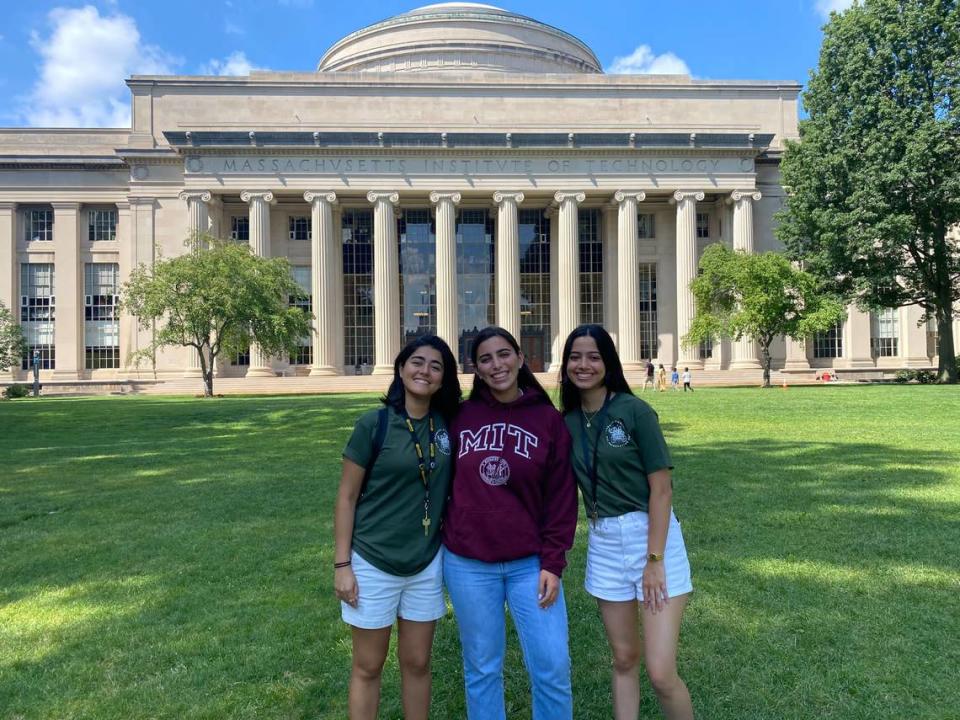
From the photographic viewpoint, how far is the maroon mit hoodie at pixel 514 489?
318 cm

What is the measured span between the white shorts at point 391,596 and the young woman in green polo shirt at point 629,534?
79 cm

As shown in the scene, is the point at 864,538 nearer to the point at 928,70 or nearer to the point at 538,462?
the point at 538,462

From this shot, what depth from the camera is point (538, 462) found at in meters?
3.20

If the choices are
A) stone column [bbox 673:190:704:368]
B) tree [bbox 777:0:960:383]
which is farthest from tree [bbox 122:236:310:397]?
tree [bbox 777:0:960:383]

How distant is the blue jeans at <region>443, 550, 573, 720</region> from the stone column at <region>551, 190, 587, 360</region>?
4124cm

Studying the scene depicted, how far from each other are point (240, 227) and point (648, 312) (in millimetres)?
29767

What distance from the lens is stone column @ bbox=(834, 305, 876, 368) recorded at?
47969 millimetres

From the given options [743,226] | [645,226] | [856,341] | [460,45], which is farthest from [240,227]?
[856,341]

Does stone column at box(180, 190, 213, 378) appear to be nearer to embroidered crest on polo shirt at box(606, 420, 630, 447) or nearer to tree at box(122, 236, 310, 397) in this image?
tree at box(122, 236, 310, 397)

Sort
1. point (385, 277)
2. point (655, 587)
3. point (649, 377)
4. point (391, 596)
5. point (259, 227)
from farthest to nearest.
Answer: point (385, 277)
point (259, 227)
point (649, 377)
point (391, 596)
point (655, 587)

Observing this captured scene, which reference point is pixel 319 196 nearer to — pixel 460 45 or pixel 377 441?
pixel 460 45

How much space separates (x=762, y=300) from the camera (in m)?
33.7

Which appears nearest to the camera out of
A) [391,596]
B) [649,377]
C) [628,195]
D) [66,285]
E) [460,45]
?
[391,596]

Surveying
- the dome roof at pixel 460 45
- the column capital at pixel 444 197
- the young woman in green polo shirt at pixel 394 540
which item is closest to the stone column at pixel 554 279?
the column capital at pixel 444 197
